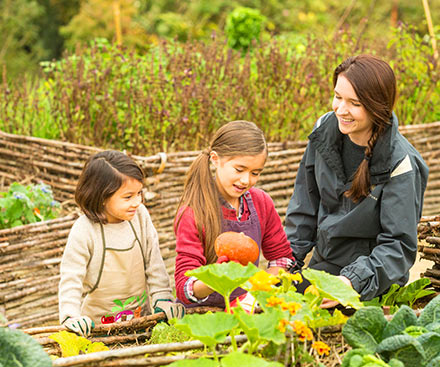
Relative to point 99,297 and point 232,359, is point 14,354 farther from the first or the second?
point 99,297

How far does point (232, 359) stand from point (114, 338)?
2.45 ft

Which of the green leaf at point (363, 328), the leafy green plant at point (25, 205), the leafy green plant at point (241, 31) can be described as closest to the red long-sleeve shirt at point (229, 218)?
the green leaf at point (363, 328)

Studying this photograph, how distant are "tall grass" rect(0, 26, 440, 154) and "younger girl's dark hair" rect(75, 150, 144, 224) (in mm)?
1888

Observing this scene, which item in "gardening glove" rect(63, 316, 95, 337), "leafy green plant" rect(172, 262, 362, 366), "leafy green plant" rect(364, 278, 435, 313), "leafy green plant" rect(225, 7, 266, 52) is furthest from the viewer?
"leafy green plant" rect(225, 7, 266, 52)

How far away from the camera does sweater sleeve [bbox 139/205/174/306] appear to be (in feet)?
8.02

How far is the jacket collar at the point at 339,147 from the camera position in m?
2.30

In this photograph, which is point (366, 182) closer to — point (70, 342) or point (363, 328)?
point (363, 328)

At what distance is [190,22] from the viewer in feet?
38.0

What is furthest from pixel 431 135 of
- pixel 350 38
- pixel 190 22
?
pixel 190 22

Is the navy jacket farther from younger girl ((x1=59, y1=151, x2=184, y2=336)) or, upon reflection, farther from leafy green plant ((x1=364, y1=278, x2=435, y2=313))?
younger girl ((x1=59, y1=151, x2=184, y2=336))

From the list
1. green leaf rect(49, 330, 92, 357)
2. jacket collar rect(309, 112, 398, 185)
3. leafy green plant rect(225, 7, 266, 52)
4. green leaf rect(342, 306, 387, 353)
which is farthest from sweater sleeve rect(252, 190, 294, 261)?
leafy green plant rect(225, 7, 266, 52)

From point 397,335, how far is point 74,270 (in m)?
1.35

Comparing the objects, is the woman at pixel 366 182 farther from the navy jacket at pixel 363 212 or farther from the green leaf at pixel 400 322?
the green leaf at pixel 400 322

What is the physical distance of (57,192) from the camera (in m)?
4.24
